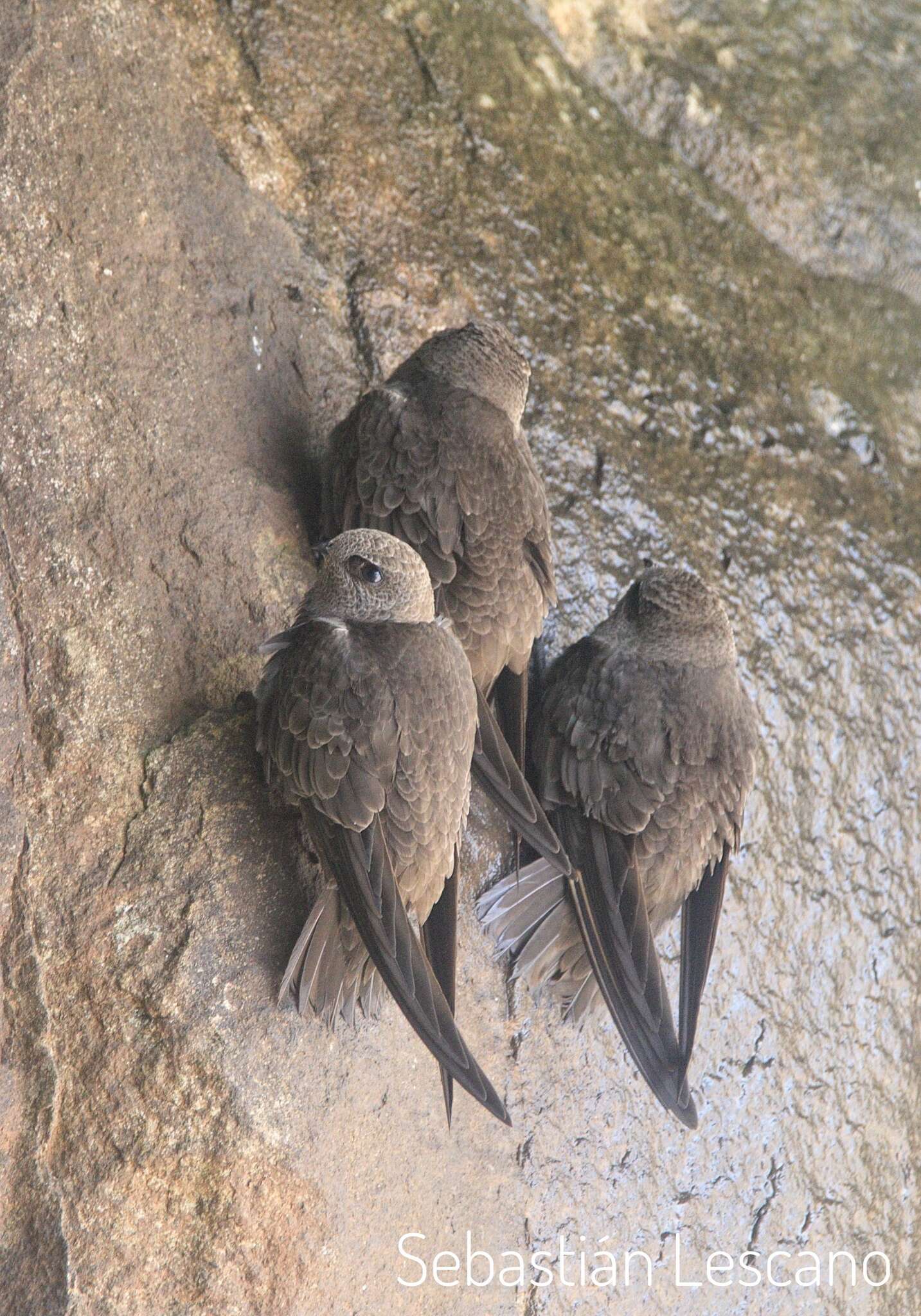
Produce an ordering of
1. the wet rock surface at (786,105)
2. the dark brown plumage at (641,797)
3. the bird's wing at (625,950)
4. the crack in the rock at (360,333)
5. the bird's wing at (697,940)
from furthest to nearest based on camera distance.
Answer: the wet rock surface at (786,105) < the crack in the rock at (360,333) < the dark brown plumage at (641,797) < the bird's wing at (697,940) < the bird's wing at (625,950)

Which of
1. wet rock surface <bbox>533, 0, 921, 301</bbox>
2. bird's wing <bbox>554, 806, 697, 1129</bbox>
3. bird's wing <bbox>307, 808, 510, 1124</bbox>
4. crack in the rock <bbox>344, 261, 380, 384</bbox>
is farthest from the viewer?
wet rock surface <bbox>533, 0, 921, 301</bbox>

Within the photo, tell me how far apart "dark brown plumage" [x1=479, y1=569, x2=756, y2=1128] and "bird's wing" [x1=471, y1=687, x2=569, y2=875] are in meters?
0.13

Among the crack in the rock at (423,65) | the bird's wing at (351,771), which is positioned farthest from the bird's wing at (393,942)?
the crack in the rock at (423,65)

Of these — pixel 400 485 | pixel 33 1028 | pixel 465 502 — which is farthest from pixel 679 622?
pixel 33 1028

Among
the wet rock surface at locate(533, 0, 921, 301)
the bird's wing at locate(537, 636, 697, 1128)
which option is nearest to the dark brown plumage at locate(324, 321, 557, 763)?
the bird's wing at locate(537, 636, 697, 1128)

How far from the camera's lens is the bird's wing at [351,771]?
190 centimetres

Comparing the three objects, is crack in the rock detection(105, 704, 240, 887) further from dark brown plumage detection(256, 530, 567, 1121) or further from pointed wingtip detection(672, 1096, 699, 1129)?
pointed wingtip detection(672, 1096, 699, 1129)

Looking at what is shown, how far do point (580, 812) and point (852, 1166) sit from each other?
1082mm

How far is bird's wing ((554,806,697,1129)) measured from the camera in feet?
7.09

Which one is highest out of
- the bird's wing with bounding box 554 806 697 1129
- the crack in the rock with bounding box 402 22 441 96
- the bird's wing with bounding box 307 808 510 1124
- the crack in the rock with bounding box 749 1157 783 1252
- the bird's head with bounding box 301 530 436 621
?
the crack in the rock with bounding box 402 22 441 96

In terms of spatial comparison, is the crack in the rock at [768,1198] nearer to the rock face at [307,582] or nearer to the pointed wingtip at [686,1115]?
the rock face at [307,582]

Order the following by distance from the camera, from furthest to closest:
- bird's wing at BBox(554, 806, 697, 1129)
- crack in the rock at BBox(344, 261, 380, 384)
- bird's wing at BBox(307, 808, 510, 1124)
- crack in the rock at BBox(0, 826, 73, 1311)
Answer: crack in the rock at BBox(344, 261, 380, 384), bird's wing at BBox(554, 806, 697, 1129), crack in the rock at BBox(0, 826, 73, 1311), bird's wing at BBox(307, 808, 510, 1124)

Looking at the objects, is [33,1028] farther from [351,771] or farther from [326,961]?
[351,771]

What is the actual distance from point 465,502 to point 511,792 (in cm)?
58
